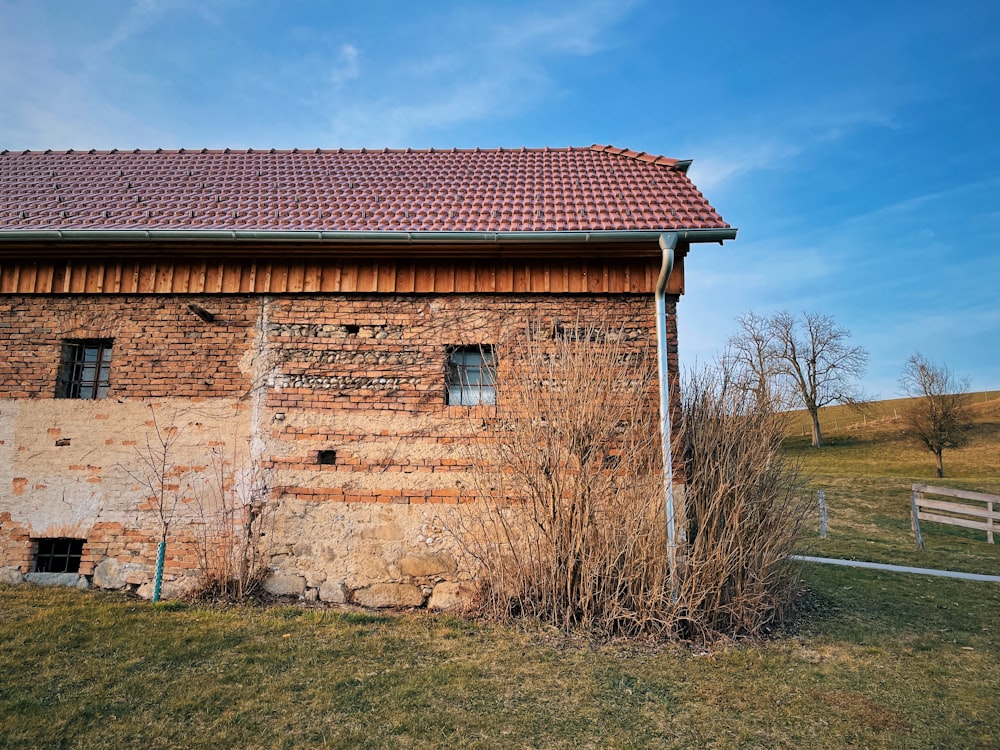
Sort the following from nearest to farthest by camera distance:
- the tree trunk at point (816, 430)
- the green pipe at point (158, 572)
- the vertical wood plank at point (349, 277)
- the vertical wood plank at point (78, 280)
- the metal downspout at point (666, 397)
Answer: the metal downspout at point (666, 397)
the green pipe at point (158, 572)
the vertical wood plank at point (349, 277)
the vertical wood plank at point (78, 280)
the tree trunk at point (816, 430)

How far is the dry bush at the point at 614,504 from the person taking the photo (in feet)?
18.3

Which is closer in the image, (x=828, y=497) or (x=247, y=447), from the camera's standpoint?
(x=247, y=447)

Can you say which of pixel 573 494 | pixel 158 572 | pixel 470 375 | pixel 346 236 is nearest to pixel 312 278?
pixel 346 236

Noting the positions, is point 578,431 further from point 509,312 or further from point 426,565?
point 426,565

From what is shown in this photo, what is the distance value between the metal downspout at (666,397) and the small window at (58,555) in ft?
21.1

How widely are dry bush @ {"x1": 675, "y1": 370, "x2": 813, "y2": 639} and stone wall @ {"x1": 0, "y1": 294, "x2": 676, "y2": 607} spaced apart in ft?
3.34

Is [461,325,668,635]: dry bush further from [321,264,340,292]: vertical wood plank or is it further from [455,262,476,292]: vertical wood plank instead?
[321,264,340,292]: vertical wood plank

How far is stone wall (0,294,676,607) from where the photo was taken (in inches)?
248

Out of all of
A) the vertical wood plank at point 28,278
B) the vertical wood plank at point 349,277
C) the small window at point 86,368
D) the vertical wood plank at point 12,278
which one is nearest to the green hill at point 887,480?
the vertical wood plank at point 349,277

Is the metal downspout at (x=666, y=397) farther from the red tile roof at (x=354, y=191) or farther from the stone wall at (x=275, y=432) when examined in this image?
the red tile roof at (x=354, y=191)

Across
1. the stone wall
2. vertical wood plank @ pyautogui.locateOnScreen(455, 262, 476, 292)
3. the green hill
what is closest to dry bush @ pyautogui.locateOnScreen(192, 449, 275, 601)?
the stone wall

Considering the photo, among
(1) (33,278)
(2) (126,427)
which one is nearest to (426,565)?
(2) (126,427)

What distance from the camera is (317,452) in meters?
6.46

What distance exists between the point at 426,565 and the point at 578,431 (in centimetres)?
217
